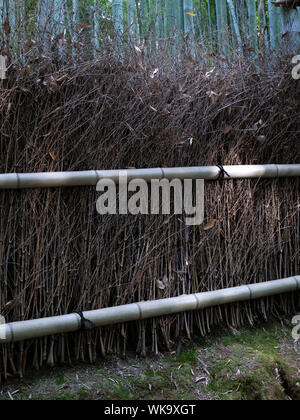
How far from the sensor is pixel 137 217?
8.63 ft

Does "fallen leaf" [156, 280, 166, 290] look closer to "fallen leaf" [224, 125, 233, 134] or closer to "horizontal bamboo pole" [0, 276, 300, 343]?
"horizontal bamboo pole" [0, 276, 300, 343]

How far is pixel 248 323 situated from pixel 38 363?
4.22 ft

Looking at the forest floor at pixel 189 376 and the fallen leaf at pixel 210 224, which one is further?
the fallen leaf at pixel 210 224

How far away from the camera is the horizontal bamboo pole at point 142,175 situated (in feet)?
7.51

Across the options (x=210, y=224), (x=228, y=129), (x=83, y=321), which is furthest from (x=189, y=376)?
(x=228, y=129)

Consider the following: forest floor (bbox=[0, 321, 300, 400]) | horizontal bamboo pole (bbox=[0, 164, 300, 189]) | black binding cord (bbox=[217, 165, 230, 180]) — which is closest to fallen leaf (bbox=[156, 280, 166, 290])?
forest floor (bbox=[0, 321, 300, 400])

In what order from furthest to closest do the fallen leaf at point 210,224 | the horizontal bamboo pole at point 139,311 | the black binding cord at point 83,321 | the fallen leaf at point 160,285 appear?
the fallen leaf at point 210,224 → the fallen leaf at point 160,285 → the black binding cord at point 83,321 → the horizontal bamboo pole at point 139,311

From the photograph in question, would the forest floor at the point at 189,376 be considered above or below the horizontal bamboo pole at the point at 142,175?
below

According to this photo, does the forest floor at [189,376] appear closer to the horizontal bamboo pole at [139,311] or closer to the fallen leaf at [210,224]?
the horizontal bamboo pole at [139,311]

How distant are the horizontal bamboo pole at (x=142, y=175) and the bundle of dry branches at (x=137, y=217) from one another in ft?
0.19

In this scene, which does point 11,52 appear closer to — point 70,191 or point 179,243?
point 70,191

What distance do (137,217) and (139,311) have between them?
1.57 ft

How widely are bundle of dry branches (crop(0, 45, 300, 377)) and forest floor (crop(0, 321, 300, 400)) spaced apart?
0.27 feet

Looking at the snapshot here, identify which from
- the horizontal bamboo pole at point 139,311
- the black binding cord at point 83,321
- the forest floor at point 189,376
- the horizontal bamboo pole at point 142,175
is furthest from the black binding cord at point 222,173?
the black binding cord at point 83,321
